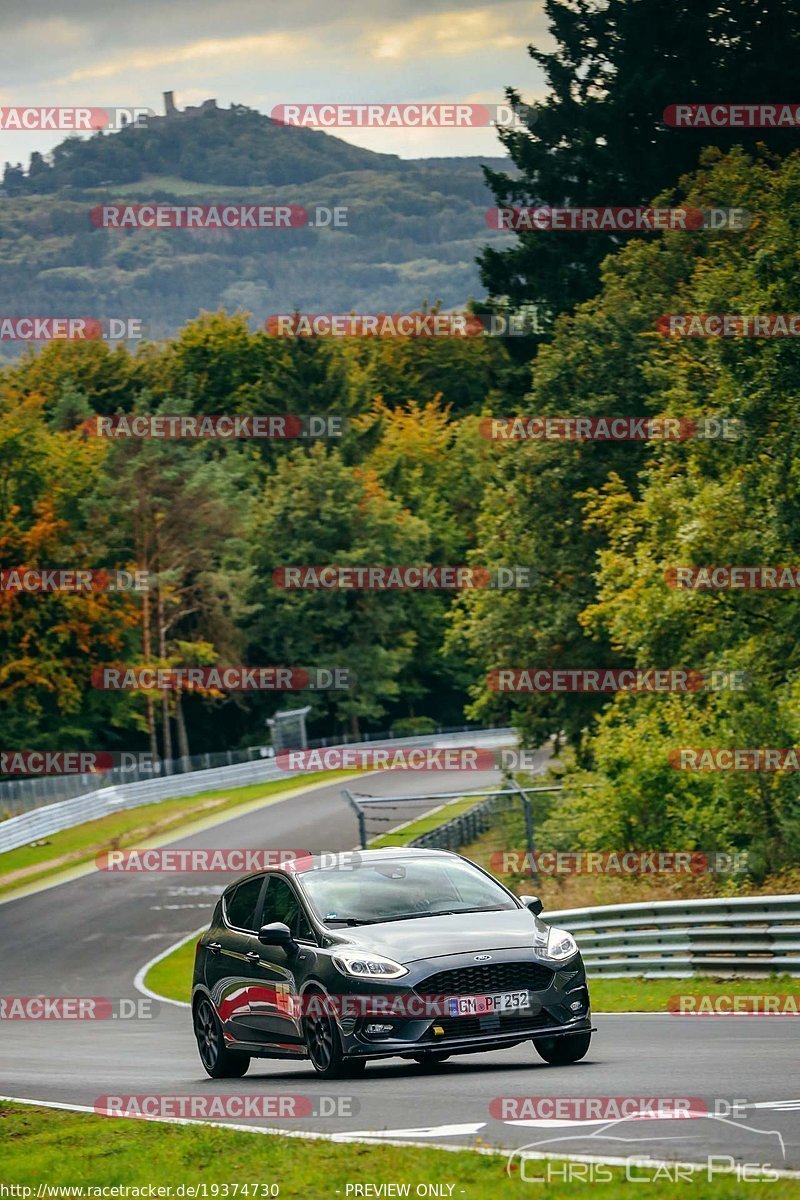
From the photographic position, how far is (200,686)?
85.1 metres

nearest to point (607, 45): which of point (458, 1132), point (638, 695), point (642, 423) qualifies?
point (642, 423)

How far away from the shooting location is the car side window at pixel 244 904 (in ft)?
46.1

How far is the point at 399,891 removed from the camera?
43.2 feet

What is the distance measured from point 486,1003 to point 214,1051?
315 centimetres

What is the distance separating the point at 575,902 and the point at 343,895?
17526mm

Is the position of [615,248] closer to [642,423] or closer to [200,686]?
[642,423]

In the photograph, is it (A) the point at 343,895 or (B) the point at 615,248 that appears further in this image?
(B) the point at 615,248

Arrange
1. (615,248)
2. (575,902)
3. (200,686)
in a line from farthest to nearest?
(200,686) → (615,248) → (575,902)

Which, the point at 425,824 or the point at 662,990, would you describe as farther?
the point at 425,824

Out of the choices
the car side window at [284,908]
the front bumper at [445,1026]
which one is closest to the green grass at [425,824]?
the car side window at [284,908]

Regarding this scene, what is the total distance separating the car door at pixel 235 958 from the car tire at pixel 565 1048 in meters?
2.21

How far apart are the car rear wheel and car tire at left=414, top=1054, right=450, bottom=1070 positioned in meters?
0.39

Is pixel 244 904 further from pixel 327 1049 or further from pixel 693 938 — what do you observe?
pixel 693 938

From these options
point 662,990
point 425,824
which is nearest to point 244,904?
point 662,990
